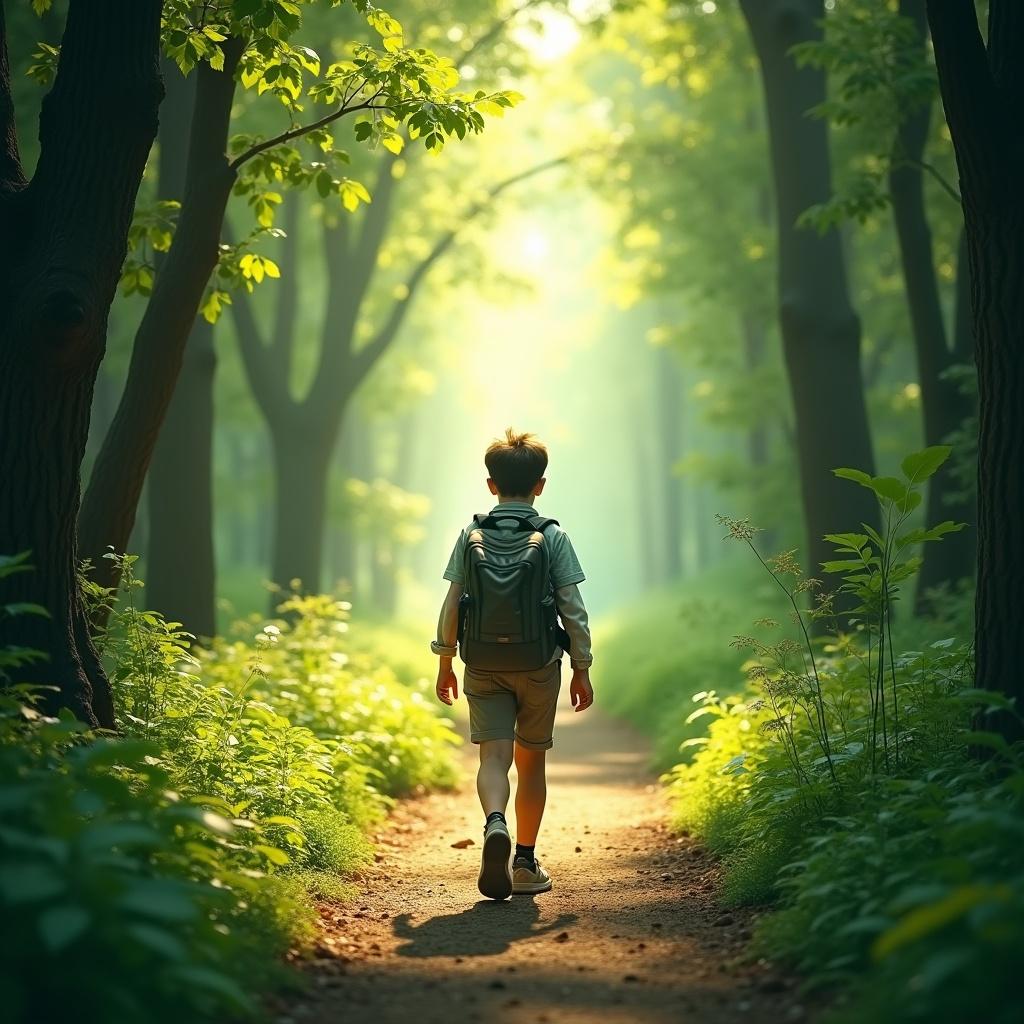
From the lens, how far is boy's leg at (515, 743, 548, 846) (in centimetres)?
596

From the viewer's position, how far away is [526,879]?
596 cm

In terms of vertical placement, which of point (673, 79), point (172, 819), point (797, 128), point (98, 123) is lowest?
point (172, 819)

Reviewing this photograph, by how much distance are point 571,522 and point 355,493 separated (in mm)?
66918

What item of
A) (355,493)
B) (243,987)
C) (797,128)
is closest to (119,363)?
(355,493)

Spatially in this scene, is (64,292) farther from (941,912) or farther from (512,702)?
(941,912)

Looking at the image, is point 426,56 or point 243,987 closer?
point 243,987

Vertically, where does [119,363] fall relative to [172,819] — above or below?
above

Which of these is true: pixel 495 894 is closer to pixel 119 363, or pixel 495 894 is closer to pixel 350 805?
pixel 350 805

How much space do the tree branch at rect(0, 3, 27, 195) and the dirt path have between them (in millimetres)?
3808

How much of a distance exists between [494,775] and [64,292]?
9.98 ft

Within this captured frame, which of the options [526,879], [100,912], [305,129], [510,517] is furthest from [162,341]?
[100,912]

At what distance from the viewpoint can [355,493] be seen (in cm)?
1972

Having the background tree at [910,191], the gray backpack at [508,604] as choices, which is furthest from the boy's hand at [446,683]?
the background tree at [910,191]

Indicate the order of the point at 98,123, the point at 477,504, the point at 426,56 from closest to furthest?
the point at 98,123 < the point at 426,56 < the point at 477,504
